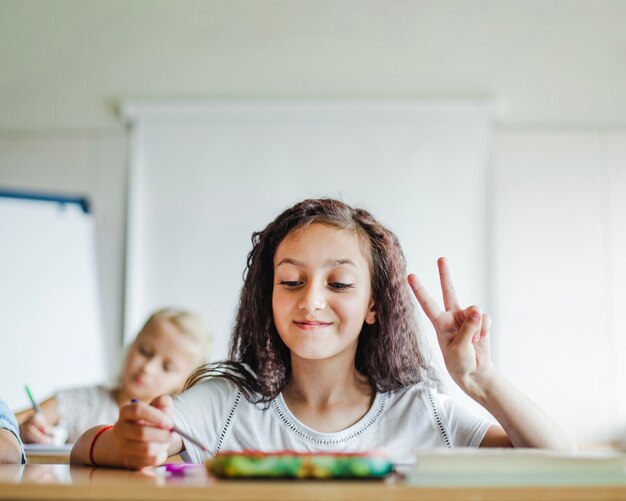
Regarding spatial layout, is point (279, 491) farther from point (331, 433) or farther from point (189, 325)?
point (189, 325)

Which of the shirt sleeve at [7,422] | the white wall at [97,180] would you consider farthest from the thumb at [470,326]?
the white wall at [97,180]

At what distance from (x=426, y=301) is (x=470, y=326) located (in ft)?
0.38

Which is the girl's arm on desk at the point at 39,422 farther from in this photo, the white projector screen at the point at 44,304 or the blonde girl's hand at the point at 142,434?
the blonde girl's hand at the point at 142,434

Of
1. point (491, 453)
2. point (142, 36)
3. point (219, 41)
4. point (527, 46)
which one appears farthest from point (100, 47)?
point (491, 453)

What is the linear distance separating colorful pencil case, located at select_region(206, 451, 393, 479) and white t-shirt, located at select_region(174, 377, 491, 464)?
1.52 feet

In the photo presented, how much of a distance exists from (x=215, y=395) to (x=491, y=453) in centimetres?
68

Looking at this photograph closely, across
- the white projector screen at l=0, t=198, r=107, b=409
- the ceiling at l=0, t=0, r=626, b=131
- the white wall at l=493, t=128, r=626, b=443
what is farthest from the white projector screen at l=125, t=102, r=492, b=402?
the white projector screen at l=0, t=198, r=107, b=409

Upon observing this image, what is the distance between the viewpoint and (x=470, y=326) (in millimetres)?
1307

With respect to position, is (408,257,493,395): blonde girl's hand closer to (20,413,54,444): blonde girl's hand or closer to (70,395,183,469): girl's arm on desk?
(70,395,183,469): girl's arm on desk

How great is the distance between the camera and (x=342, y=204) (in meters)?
1.60

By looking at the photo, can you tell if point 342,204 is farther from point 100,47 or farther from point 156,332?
point 100,47

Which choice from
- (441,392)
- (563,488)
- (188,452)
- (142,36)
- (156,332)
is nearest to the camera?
(563,488)

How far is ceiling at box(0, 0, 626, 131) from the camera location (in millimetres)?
3260

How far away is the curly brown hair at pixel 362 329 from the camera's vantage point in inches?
59.7
